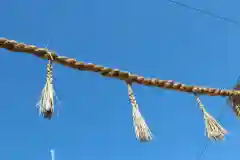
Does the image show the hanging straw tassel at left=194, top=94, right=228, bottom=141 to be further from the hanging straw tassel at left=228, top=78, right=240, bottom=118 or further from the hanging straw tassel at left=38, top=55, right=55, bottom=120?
the hanging straw tassel at left=38, top=55, right=55, bottom=120

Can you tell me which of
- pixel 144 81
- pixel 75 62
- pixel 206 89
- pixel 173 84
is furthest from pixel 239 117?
pixel 75 62

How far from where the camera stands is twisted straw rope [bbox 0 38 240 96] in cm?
146

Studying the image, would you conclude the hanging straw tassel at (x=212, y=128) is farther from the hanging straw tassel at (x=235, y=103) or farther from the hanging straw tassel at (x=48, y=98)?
the hanging straw tassel at (x=48, y=98)

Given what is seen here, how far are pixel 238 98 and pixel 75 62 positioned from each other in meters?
1.31

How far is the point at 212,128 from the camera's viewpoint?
6.43 ft

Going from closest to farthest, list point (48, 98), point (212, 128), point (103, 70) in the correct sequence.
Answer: point (48, 98) → point (103, 70) → point (212, 128)

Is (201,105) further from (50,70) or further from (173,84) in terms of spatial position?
(50,70)

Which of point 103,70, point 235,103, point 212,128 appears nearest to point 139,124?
point 103,70

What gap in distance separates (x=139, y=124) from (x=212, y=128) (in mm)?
439

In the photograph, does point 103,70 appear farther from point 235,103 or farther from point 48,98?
point 235,103

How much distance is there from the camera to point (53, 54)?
5.08ft

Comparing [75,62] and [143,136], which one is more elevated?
[75,62]

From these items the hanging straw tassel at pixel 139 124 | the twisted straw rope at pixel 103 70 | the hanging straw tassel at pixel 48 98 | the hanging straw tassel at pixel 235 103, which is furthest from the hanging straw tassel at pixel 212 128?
the hanging straw tassel at pixel 48 98

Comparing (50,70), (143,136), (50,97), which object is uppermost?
(50,70)
